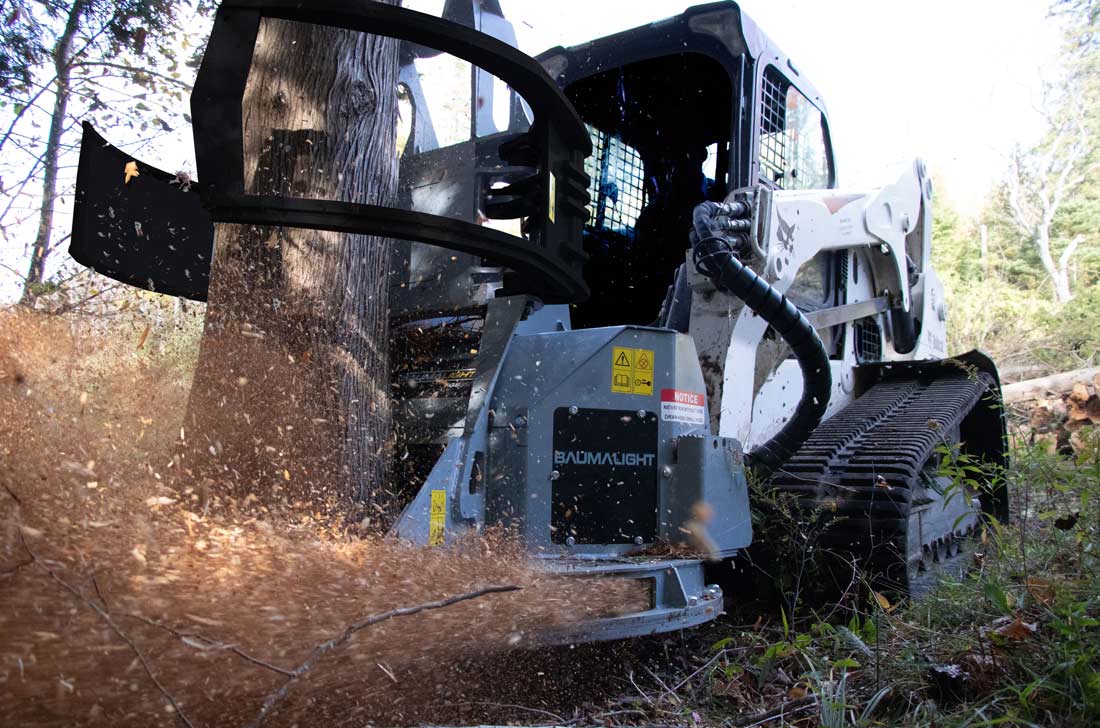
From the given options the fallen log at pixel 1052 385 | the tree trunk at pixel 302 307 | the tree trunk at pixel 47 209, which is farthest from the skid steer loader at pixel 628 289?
the fallen log at pixel 1052 385

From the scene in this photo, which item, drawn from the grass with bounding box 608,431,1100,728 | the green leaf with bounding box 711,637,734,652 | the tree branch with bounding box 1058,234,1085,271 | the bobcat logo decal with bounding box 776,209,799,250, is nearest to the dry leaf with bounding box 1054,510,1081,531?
the grass with bounding box 608,431,1100,728

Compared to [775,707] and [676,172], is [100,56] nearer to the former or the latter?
[676,172]

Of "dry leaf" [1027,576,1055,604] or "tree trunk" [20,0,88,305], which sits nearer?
"dry leaf" [1027,576,1055,604]

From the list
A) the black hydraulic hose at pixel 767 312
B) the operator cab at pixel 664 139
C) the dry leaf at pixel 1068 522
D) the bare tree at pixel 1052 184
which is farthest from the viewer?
the bare tree at pixel 1052 184

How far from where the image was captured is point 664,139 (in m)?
5.27

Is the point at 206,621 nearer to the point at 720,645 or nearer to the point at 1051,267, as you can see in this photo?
the point at 720,645

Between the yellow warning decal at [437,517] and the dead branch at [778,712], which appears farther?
the yellow warning decal at [437,517]

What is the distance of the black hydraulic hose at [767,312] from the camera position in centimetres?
398

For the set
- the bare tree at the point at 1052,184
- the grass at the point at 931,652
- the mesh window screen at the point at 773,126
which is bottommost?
the grass at the point at 931,652

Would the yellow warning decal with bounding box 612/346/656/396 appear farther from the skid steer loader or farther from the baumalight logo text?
the baumalight logo text

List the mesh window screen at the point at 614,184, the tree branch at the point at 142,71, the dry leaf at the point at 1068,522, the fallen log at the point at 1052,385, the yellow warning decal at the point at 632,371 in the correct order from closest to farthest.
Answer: the dry leaf at the point at 1068,522, the yellow warning decal at the point at 632,371, the tree branch at the point at 142,71, the mesh window screen at the point at 614,184, the fallen log at the point at 1052,385

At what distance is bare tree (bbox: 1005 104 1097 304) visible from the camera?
76.9 feet

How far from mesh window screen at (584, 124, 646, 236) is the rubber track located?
1.53m

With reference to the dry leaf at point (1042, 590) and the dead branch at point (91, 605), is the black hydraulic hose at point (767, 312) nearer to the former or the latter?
the dry leaf at point (1042, 590)
